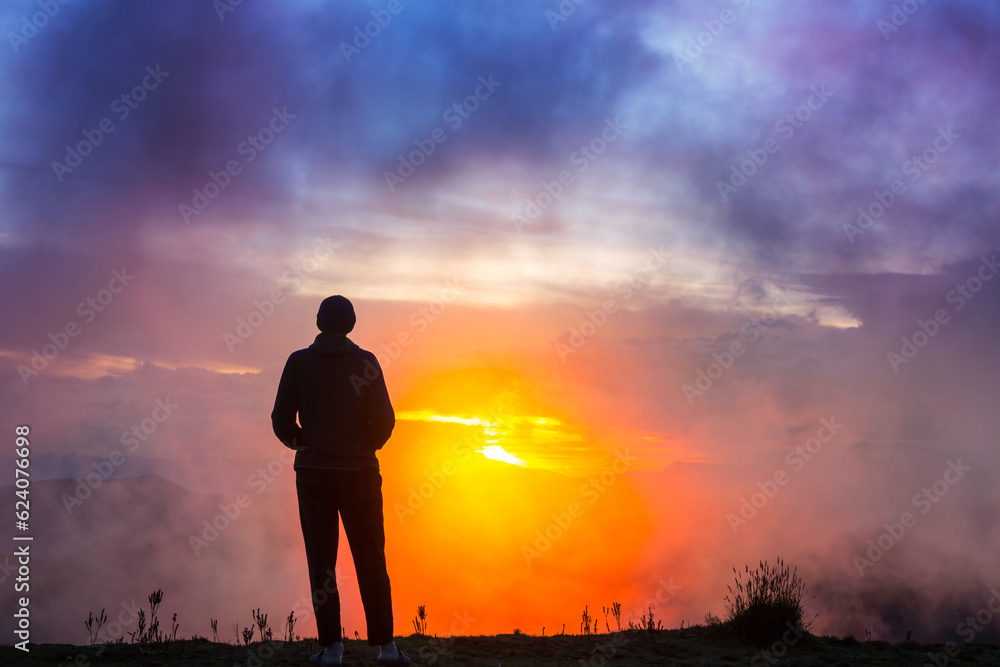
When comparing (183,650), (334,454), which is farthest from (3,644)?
(334,454)

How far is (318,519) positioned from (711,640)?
552cm

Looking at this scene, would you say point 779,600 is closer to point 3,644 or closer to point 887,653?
point 887,653

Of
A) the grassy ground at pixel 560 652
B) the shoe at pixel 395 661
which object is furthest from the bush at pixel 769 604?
the shoe at pixel 395 661

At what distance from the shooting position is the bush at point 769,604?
9250 mm

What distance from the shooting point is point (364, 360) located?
6746 millimetres

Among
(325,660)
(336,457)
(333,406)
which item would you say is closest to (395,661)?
(325,660)

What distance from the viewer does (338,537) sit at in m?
6.79

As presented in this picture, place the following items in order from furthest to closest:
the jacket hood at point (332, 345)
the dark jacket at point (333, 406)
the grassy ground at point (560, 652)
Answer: the grassy ground at point (560, 652), the jacket hood at point (332, 345), the dark jacket at point (333, 406)

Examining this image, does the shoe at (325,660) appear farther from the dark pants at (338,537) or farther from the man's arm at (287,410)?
the man's arm at (287,410)

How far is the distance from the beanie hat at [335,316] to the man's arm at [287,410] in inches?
19.8

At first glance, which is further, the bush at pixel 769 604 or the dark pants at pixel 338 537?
the bush at pixel 769 604

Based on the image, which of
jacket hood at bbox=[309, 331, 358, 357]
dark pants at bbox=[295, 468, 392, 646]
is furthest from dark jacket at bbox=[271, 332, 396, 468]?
dark pants at bbox=[295, 468, 392, 646]

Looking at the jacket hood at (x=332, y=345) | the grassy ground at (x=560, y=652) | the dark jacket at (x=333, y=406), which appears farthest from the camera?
the grassy ground at (x=560, y=652)

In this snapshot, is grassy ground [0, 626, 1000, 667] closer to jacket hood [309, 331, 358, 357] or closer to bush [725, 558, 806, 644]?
bush [725, 558, 806, 644]
